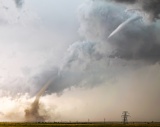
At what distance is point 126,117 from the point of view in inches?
2859
